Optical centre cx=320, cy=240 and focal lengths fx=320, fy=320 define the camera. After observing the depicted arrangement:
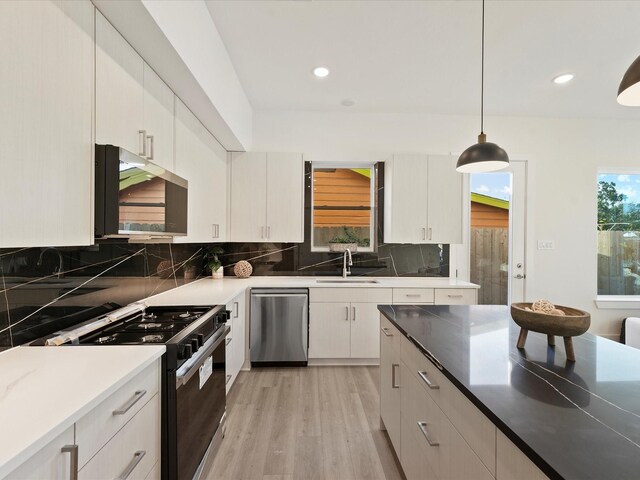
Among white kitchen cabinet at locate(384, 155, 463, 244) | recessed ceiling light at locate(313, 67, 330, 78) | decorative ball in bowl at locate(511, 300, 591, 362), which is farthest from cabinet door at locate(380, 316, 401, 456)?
recessed ceiling light at locate(313, 67, 330, 78)

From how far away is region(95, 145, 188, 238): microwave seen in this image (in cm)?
132

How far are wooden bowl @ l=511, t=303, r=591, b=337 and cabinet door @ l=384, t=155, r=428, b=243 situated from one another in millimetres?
2232

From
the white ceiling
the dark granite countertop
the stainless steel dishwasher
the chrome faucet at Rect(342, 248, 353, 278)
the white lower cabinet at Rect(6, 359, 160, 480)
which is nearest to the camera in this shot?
the dark granite countertop

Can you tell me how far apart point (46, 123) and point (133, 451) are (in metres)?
1.17

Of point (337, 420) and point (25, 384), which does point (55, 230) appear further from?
point (337, 420)

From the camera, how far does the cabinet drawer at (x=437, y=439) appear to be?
3.27 feet

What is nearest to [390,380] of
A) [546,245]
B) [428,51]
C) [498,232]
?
[428,51]

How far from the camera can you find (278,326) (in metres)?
3.20

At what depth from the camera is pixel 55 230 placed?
1.10 m

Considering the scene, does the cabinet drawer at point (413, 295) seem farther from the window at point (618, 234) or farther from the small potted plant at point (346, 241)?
the window at point (618, 234)

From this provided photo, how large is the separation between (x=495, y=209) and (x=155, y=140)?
3753 mm

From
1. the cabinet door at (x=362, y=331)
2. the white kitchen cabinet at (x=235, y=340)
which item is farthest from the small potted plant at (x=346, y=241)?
the white kitchen cabinet at (x=235, y=340)

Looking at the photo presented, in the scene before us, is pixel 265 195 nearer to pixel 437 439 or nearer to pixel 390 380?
pixel 390 380

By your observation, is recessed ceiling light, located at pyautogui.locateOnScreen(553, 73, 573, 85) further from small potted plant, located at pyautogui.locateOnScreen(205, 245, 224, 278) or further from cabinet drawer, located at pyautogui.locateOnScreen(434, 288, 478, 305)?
small potted plant, located at pyautogui.locateOnScreen(205, 245, 224, 278)
